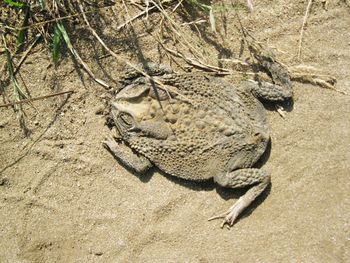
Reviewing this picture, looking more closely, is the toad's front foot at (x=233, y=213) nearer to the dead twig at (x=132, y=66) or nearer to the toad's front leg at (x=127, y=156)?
the toad's front leg at (x=127, y=156)

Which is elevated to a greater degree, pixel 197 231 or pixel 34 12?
pixel 34 12

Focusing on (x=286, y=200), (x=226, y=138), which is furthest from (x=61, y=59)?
(x=286, y=200)

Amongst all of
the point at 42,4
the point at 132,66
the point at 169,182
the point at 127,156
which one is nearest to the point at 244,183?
the point at 169,182

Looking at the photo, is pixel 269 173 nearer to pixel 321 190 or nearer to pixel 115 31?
pixel 321 190

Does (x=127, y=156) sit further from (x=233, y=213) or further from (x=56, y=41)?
(x=56, y=41)

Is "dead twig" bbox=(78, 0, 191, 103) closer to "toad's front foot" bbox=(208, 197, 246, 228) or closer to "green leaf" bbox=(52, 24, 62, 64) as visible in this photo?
"green leaf" bbox=(52, 24, 62, 64)

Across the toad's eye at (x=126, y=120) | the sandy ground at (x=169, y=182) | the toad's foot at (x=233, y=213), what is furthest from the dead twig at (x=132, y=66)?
the toad's foot at (x=233, y=213)
